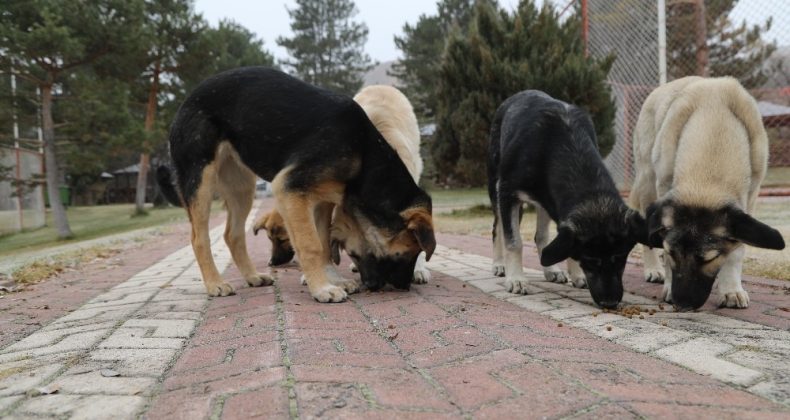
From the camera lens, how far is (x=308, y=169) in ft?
12.1

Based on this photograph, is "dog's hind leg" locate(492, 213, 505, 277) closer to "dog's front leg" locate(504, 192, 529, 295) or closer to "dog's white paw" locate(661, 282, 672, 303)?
"dog's front leg" locate(504, 192, 529, 295)

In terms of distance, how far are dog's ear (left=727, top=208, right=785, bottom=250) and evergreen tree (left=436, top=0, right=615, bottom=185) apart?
26.1 feet

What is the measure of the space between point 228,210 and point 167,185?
0.55 m

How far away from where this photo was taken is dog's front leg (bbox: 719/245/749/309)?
3314 mm

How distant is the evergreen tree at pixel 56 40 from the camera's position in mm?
15477

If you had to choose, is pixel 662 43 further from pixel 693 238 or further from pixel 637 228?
pixel 693 238

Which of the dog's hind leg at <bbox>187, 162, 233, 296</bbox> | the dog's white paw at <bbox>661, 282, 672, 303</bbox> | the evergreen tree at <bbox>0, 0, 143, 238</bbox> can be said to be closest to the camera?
the dog's white paw at <bbox>661, 282, 672, 303</bbox>

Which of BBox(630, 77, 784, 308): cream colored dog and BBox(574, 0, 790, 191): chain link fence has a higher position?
BBox(574, 0, 790, 191): chain link fence

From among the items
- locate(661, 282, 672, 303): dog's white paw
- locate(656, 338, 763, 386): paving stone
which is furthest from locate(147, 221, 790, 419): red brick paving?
locate(661, 282, 672, 303): dog's white paw

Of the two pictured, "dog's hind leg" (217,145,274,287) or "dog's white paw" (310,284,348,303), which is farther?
"dog's hind leg" (217,145,274,287)

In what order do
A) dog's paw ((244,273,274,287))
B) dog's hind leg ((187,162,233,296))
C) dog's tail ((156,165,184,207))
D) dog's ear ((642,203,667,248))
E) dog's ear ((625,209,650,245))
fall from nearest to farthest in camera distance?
dog's ear ((642,203,667,248)) → dog's ear ((625,209,650,245)) → dog's hind leg ((187,162,233,296)) → dog's paw ((244,273,274,287)) → dog's tail ((156,165,184,207))

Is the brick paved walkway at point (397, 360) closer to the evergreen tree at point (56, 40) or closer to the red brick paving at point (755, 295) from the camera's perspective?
the red brick paving at point (755, 295)

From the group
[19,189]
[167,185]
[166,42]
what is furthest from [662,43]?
[166,42]

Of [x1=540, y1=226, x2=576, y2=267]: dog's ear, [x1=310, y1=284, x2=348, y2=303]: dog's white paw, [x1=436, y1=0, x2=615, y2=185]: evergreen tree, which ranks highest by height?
[x1=436, y1=0, x2=615, y2=185]: evergreen tree
